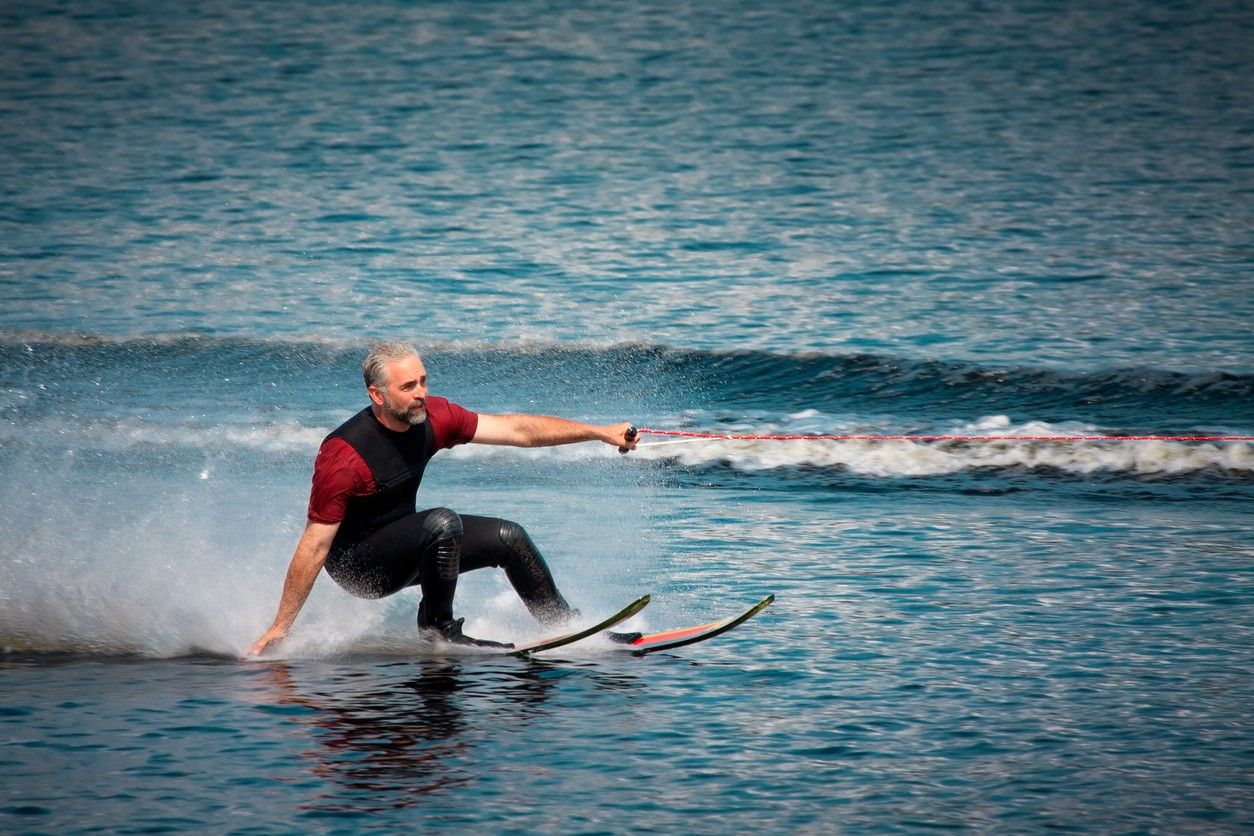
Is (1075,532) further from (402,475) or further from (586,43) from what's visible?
(586,43)

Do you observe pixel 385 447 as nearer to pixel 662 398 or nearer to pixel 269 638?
pixel 269 638

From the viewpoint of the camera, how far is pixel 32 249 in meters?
22.5

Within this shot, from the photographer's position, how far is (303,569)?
6883mm

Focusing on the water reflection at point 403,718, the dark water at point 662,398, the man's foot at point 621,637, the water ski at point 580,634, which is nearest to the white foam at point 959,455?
the dark water at point 662,398

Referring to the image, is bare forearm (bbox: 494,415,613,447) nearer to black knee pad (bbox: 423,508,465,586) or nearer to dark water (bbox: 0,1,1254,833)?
black knee pad (bbox: 423,508,465,586)

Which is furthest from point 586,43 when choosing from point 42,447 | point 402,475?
point 402,475

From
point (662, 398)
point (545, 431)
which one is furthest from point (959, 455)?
point (545, 431)

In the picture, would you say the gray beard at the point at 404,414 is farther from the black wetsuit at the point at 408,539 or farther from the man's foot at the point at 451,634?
the man's foot at the point at 451,634

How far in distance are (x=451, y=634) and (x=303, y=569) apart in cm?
80

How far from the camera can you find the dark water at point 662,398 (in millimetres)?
6105

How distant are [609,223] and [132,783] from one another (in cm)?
1817

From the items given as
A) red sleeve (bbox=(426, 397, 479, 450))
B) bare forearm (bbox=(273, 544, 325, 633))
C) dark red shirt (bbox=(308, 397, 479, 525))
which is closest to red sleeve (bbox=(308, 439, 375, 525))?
dark red shirt (bbox=(308, 397, 479, 525))

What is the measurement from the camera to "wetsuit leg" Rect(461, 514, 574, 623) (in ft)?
23.3

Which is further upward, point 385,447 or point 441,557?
point 385,447
